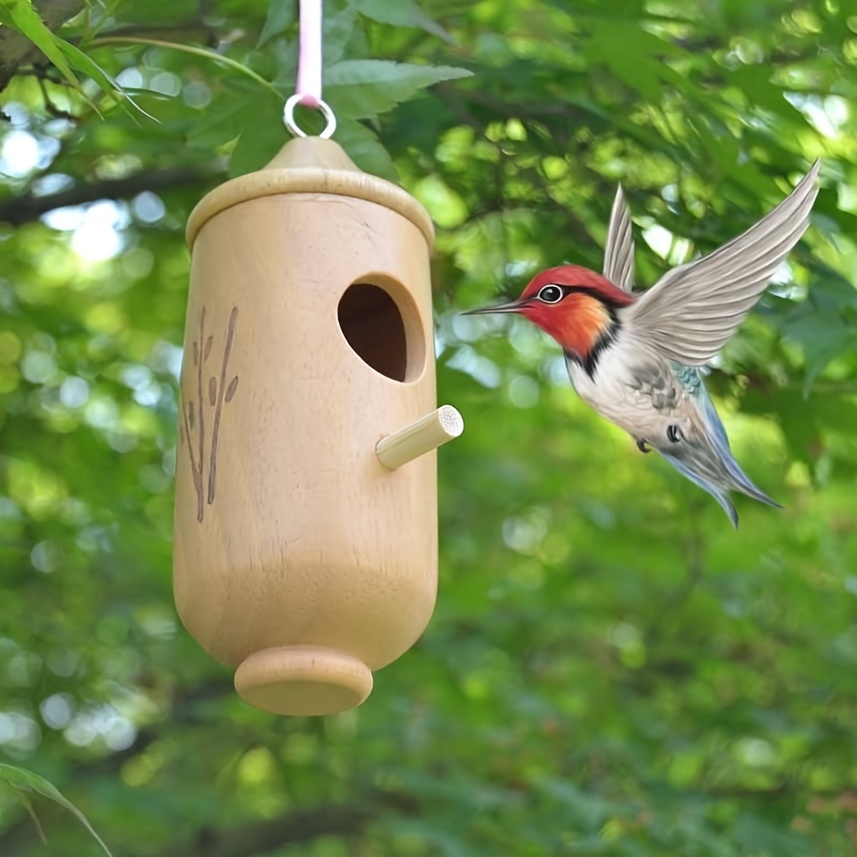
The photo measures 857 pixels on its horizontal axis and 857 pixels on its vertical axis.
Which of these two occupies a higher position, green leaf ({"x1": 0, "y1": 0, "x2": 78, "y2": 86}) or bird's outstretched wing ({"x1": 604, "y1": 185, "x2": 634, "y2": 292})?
green leaf ({"x1": 0, "y1": 0, "x2": 78, "y2": 86})

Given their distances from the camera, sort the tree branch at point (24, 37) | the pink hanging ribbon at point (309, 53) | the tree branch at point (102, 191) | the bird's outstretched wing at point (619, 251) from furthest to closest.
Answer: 1. the tree branch at point (102, 191)
2. the tree branch at point (24, 37)
3. the pink hanging ribbon at point (309, 53)
4. the bird's outstretched wing at point (619, 251)

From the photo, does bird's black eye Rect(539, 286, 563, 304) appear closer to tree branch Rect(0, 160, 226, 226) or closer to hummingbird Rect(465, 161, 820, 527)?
hummingbird Rect(465, 161, 820, 527)

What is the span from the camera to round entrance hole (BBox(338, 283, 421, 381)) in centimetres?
245

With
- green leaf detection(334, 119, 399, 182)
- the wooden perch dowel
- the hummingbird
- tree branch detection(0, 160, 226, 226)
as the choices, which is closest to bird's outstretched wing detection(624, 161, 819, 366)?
the hummingbird

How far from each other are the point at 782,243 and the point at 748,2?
4.26 feet

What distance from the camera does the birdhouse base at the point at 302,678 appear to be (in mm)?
2002

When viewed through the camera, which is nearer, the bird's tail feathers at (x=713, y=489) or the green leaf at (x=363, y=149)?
the bird's tail feathers at (x=713, y=489)

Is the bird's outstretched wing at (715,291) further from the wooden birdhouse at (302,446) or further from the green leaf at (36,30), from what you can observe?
the green leaf at (36,30)

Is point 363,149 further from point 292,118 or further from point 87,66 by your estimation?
point 87,66

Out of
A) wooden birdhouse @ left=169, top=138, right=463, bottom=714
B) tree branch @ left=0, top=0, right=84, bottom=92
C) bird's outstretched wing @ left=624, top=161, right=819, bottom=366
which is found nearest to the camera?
bird's outstretched wing @ left=624, top=161, right=819, bottom=366

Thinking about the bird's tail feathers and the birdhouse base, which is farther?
the birdhouse base

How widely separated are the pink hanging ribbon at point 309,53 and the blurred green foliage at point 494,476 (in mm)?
102

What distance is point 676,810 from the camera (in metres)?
3.83

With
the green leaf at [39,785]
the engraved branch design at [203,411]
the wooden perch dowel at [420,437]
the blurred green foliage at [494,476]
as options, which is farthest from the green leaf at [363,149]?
the green leaf at [39,785]
